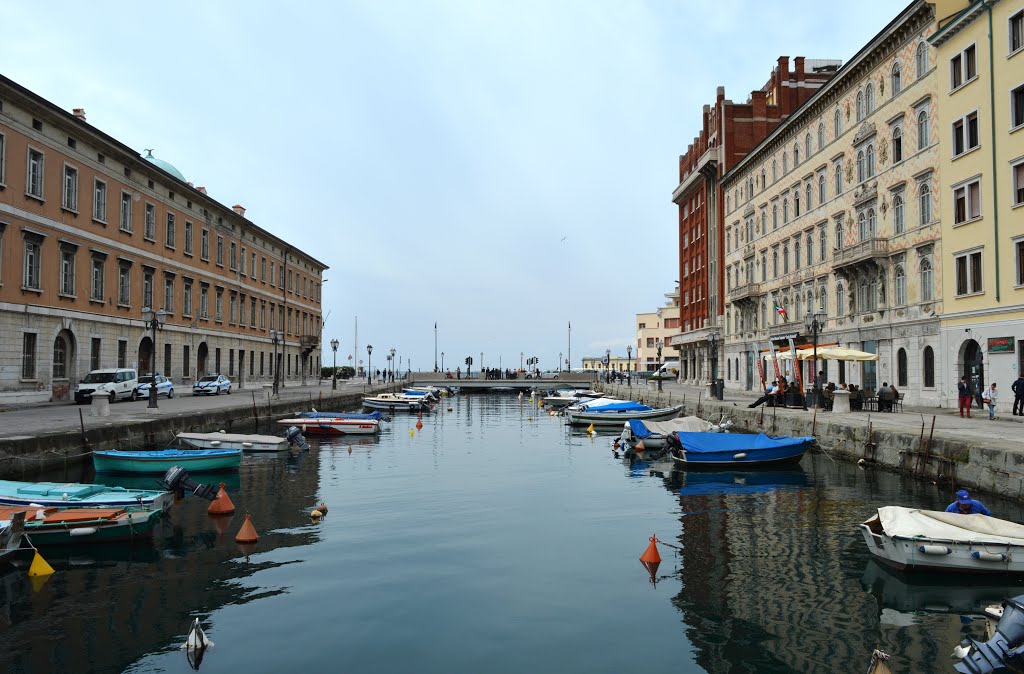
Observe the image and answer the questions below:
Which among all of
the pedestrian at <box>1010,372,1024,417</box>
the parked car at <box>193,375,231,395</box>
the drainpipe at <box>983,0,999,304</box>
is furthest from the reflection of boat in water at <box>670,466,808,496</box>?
the parked car at <box>193,375,231,395</box>

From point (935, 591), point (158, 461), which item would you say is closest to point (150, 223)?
point (158, 461)

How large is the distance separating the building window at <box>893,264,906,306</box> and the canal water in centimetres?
2109

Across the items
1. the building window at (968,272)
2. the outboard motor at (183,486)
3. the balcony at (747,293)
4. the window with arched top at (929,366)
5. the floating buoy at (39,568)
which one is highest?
the balcony at (747,293)

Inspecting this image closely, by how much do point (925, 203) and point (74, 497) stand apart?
3908 cm

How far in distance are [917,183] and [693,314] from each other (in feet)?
148

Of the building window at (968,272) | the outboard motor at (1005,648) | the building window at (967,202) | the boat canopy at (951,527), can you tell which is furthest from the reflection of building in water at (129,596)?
the building window at (967,202)

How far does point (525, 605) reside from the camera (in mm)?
11531

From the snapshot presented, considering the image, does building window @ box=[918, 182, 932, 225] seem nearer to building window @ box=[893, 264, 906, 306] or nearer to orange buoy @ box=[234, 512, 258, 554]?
building window @ box=[893, 264, 906, 306]

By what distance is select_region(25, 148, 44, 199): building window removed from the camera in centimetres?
3722

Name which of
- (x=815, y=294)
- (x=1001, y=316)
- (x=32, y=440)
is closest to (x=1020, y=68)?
(x=1001, y=316)

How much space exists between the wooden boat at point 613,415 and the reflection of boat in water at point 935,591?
32.7 metres

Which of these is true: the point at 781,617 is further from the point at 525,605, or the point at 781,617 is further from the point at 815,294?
the point at 815,294

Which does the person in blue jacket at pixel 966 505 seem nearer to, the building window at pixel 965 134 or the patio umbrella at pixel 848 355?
the patio umbrella at pixel 848 355

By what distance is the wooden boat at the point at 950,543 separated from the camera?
40.7ft
